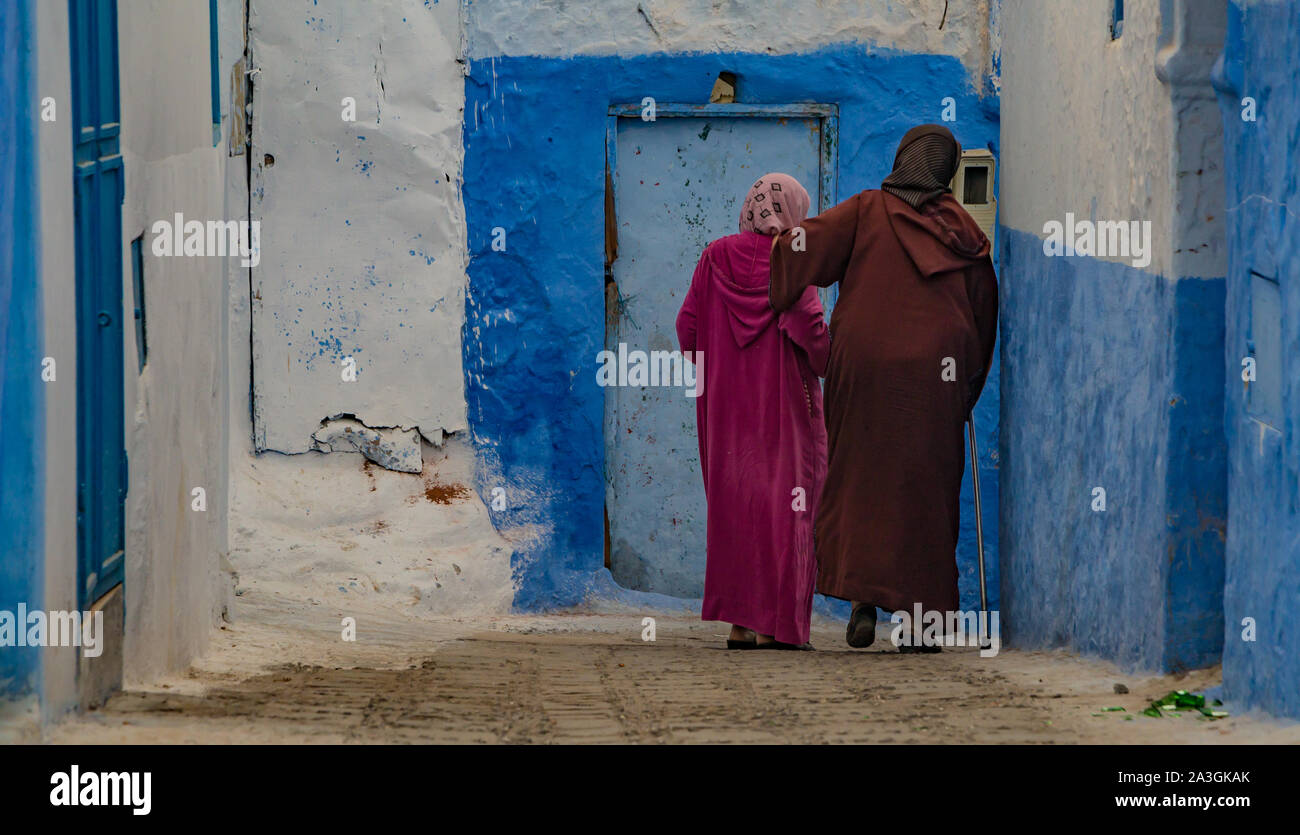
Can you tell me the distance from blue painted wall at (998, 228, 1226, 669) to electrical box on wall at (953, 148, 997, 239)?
159cm

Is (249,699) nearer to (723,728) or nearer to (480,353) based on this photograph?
(723,728)

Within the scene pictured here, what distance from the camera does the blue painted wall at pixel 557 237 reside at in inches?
291

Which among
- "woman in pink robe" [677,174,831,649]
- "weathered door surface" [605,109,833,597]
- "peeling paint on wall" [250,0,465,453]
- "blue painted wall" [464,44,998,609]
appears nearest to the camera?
"woman in pink robe" [677,174,831,649]

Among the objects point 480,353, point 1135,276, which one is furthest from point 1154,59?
point 480,353

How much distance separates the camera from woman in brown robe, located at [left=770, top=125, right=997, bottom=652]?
5.24 meters

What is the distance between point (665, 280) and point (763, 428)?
6.78 feet

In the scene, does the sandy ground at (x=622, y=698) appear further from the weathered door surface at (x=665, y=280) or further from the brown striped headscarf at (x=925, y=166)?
the weathered door surface at (x=665, y=280)

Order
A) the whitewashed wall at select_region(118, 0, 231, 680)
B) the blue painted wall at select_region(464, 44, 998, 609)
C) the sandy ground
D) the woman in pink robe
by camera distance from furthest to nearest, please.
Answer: the blue painted wall at select_region(464, 44, 998, 609), the woman in pink robe, the whitewashed wall at select_region(118, 0, 231, 680), the sandy ground

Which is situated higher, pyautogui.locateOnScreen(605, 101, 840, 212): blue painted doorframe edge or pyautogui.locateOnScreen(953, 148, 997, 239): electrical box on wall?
pyautogui.locateOnScreen(605, 101, 840, 212): blue painted doorframe edge

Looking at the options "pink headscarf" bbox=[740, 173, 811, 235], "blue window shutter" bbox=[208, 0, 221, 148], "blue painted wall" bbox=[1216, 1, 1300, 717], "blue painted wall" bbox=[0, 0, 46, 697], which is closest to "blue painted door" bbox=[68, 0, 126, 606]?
"blue painted wall" bbox=[0, 0, 46, 697]

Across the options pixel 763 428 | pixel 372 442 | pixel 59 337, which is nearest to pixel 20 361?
pixel 59 337

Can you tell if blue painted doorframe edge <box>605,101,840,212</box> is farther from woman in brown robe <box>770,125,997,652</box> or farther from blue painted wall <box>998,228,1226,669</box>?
woman in brown robe <box>770,125,997,652</box>

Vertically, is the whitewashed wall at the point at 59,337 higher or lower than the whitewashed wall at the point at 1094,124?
lower

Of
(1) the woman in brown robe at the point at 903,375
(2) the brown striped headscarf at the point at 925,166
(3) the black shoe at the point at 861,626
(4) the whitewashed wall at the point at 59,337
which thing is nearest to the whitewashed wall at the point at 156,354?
(4) the whitewashed wall at the point at 59,337
